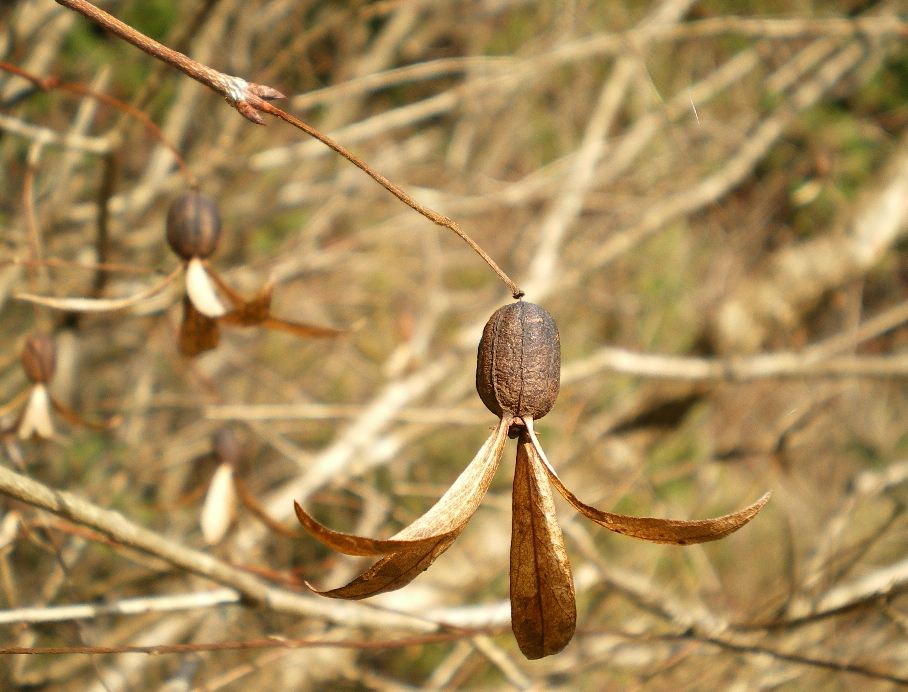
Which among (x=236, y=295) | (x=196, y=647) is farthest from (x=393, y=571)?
(x=236, y=295)

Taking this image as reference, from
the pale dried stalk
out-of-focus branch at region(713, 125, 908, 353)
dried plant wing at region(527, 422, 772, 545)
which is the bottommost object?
dried plant wing at region(527, 422, 772, 545)

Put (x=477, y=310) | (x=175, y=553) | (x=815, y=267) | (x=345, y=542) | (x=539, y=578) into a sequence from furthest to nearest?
1. (x=477, y=310)
2. (x=815, y=267)
3. (x=175, y=553)
4. (x=539, y=578)
5. (x=345, y=542)

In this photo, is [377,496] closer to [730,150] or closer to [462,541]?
[462,541]

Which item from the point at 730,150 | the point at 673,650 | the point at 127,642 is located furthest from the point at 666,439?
the point at 127,642

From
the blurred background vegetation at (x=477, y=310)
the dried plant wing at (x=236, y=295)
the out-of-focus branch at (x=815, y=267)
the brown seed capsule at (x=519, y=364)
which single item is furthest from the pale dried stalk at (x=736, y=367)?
the brown seed capsule at (x=519, y=364)

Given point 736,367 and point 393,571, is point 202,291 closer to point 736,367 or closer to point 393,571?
point 393,571

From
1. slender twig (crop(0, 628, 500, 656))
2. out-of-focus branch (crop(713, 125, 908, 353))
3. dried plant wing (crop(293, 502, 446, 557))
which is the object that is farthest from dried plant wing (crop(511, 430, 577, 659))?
out-of-focus branch (crop(713, 125, 908, 353))

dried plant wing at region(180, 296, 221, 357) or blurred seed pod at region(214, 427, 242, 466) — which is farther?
blurred seed pod at region(214, 427, 242, 466)

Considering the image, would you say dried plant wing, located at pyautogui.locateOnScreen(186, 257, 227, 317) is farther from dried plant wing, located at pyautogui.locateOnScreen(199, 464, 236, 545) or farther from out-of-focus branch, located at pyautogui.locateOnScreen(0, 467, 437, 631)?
dried plant wing, located at pyautogui.locateOnScreen(199, 464, 236, 545)
